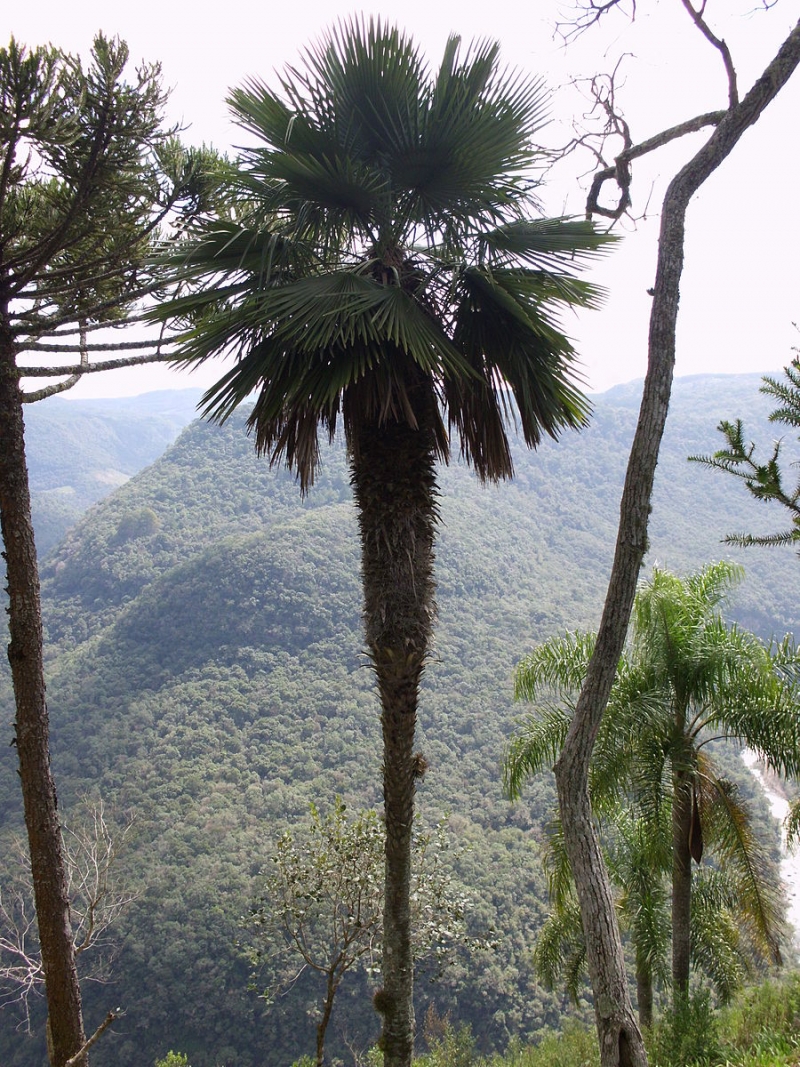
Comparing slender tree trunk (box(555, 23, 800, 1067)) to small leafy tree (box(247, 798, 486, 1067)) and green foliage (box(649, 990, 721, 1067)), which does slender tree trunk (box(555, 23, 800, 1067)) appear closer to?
green foliage (box(649, 990, 721, 1067))

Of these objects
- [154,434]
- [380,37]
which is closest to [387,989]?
[380,37]

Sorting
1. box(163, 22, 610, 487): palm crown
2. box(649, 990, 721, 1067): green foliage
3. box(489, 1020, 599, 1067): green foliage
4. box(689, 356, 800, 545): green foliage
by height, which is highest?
box(163, 22, 610, 487): palm crown

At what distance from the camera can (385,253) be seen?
4.30 metres

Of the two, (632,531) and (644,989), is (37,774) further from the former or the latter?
(644,989)

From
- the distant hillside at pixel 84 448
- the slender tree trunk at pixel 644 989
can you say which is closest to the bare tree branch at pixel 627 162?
the slender tree trunk at pixel 644 989

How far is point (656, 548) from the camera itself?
54.2 meters

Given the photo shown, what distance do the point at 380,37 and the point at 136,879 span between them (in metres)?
28.4

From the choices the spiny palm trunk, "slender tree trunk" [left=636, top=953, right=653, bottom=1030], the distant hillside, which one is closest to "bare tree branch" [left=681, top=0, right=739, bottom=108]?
the spiny palm trunk

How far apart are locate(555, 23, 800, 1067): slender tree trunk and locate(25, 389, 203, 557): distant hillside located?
94.2 metres

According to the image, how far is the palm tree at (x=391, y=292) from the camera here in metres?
3.83

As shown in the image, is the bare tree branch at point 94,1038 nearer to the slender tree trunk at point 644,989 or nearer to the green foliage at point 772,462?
the green foliage at point 772,462

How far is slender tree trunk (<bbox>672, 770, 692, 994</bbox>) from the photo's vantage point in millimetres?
7129

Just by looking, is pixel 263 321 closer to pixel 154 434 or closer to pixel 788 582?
pixel 788 582

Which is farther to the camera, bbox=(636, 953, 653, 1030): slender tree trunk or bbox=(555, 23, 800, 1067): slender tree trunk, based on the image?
bbox=(636, 953, 653, 1030): slender tree trunk
